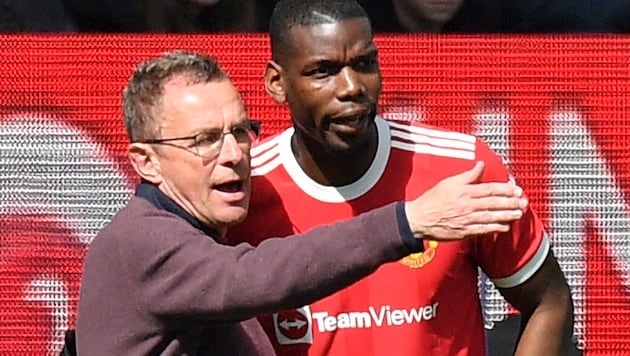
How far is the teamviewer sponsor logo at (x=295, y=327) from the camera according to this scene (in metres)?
3.00

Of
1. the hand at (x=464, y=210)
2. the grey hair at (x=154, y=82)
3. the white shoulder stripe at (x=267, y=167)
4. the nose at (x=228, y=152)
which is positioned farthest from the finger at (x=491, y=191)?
the white shoulder stripe at (x=267, y=167)

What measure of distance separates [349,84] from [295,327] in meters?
0.53

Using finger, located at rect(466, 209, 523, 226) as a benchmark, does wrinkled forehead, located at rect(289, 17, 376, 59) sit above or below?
above

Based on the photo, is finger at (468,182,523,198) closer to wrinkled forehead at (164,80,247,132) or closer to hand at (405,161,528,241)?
hand at (405,161,528,241)

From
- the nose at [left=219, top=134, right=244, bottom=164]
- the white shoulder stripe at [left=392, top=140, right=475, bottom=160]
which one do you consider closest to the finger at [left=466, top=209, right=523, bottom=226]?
the nose at [left=219, top=134, right=244, bottom=164]

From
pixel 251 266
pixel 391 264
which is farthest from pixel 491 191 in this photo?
pixel 391 264

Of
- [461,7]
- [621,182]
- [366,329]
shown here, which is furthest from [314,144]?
[461,7]

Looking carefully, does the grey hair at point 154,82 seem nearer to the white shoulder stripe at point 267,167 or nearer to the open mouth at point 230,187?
the open mouth at point 230,187

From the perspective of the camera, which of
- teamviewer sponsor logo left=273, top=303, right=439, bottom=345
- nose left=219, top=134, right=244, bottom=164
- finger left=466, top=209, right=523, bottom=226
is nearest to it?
finger left=466, top=209, right=523, bottom=226

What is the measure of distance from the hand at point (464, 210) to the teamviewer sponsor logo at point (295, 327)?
0.67m

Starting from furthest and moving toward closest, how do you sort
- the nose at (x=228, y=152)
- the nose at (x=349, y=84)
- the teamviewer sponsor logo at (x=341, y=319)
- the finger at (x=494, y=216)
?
the teamviewer sponsor logo at (x=341, y=319) < the nose at (x=349, y=84) < the nose at (x=228, y=152) < the finger at (x=494, y=216)

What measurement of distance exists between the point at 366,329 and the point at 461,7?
5.98ft

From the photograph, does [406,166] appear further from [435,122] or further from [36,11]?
[36,11]

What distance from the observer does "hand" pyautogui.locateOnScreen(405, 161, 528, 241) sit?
7.72 ft
